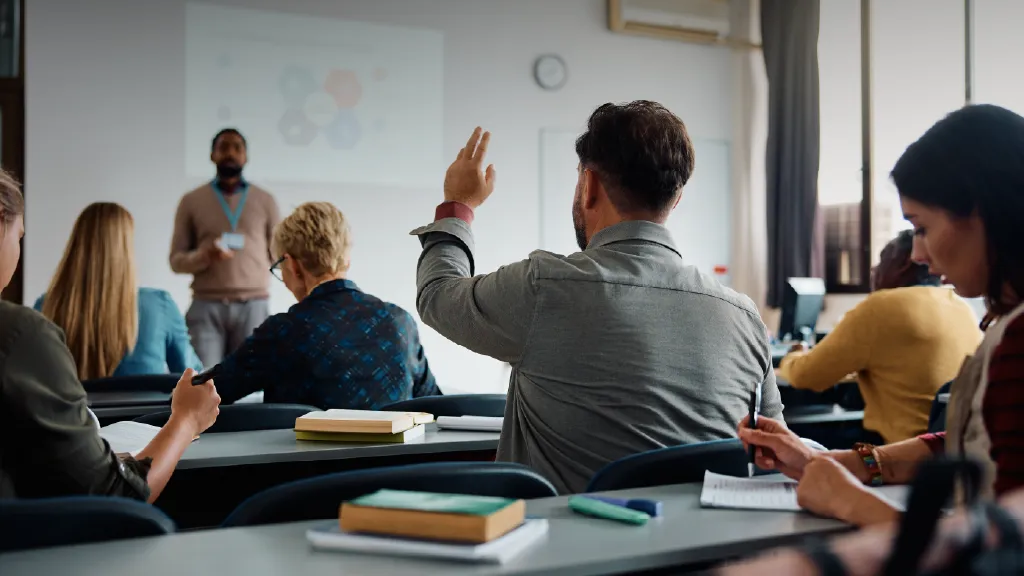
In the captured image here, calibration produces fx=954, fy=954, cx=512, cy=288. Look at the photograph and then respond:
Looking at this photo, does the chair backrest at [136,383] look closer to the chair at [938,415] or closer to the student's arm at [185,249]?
the chair at [938,415]

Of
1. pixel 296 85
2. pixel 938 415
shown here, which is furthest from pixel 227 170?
pixel 938 415

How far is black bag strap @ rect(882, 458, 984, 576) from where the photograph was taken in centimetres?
65

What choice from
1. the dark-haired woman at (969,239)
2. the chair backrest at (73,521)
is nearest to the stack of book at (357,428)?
the chair backrest at (73,521)

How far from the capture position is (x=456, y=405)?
2611 millimetres

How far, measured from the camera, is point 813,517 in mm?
1306

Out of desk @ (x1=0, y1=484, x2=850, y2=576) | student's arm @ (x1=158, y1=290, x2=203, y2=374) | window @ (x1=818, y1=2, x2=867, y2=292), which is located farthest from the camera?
window @ (x1=818, y1=2, x2=867, y2=292)

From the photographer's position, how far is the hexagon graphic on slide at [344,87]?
6477 millimetres

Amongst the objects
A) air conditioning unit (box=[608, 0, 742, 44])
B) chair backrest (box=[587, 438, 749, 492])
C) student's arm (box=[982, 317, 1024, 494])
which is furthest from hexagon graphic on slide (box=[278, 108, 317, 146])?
student's arm (box=[982, 317, 1024, 494])

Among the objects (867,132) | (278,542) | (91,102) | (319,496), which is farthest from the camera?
(867,132)

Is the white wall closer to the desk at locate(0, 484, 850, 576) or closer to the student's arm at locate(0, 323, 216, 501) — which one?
the student's arm at locate(0, 323, 216, 501)

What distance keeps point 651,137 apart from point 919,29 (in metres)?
5.52

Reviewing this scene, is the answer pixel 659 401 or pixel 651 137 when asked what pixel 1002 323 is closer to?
pixel 659 401

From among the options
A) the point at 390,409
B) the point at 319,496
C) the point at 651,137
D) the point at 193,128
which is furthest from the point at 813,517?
the point at 193,128

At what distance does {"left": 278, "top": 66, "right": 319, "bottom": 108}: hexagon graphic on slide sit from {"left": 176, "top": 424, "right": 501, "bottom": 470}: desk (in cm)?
443
